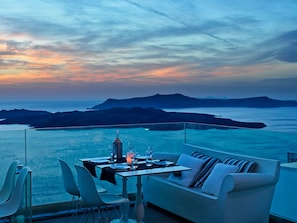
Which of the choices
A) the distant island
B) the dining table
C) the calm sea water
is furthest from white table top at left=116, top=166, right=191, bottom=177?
the calm sea water

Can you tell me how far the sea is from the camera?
5215mm

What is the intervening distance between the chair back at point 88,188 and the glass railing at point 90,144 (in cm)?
114

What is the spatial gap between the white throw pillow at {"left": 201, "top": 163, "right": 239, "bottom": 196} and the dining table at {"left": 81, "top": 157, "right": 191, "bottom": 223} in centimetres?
32

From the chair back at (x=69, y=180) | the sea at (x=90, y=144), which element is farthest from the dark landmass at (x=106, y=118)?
the chair back at (x=69, y=180)

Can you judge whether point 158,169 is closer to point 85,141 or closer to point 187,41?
point 85,141

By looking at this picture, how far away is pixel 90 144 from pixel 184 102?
3.92 meters

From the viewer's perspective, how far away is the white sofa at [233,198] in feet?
13.3

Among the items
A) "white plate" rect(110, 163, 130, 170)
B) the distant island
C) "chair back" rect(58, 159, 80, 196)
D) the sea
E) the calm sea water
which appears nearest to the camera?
"white plate" rect(110, 163, 130, 170)

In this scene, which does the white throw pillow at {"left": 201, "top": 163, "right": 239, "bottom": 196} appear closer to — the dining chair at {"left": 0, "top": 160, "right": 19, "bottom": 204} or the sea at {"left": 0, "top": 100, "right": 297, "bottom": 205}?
the sea at {"left": 0, "top": 100, "right": 297, "bottom": 205}

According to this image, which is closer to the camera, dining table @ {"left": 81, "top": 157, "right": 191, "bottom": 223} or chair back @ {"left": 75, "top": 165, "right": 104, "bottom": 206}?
chair back @ {"left": 75, "top": 165, "right": 104, "bottom": 206}

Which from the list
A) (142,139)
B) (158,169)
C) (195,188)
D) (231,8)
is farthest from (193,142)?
(231,8)

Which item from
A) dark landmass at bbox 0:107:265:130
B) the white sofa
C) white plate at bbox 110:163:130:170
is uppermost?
dark landmass at bbox 0:107:265:130

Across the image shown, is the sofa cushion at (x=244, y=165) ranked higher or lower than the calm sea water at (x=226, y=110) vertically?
lower

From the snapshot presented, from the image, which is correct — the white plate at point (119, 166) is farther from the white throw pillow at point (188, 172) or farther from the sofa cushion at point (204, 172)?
the sofa cushion at point (204, 172)
